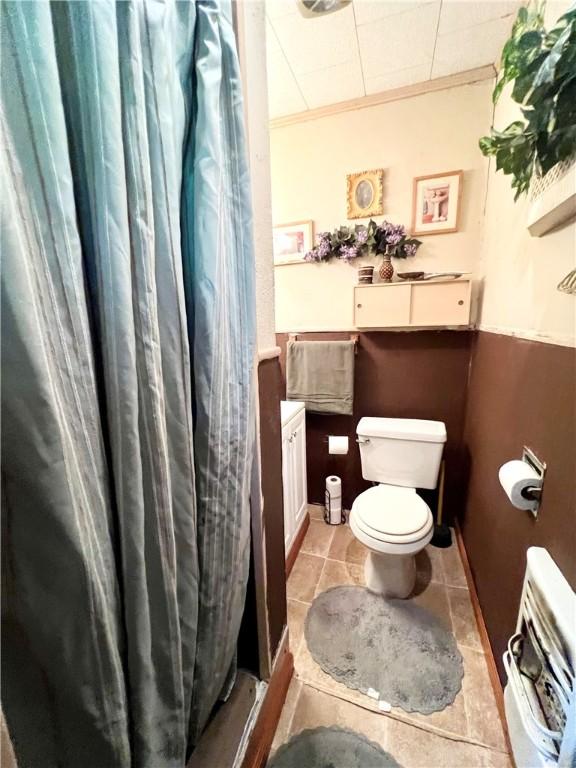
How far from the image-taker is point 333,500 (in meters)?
1.95

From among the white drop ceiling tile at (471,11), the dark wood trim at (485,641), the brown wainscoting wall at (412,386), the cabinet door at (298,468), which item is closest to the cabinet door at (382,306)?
the brown wainscoting wall at (412,386)

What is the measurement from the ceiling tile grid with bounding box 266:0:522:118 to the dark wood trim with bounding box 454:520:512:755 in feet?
7.90

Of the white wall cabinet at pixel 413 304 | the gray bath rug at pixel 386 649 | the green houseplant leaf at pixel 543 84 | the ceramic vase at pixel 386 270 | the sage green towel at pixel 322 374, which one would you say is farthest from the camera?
the sage green towel at pixel 322 374

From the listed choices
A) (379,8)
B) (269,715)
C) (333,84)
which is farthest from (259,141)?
(269,715)

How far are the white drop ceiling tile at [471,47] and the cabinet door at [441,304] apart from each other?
99 centimetres

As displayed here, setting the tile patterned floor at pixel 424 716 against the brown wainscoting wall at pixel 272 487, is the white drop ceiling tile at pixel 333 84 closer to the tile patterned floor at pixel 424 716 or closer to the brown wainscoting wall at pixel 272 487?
the brown wainscoting wall at pixel 272 487

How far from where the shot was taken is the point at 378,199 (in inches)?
66.6

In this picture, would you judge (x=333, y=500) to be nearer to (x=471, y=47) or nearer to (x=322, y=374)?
(x=322, y=374)

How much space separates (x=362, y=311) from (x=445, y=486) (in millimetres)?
1165

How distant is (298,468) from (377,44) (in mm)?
2026

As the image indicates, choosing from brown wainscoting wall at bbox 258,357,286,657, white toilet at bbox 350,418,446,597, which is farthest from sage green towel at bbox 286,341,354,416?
brown wainscoting wall at bbox 258,357,286,657

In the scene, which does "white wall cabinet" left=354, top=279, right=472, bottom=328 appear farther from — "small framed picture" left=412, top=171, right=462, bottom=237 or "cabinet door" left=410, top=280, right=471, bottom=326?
"small framed picture" left=412, top=171, right=462, bottom=237

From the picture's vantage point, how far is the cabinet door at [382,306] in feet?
5.35

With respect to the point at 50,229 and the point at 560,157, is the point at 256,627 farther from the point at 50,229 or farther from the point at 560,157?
the point at 560,157
